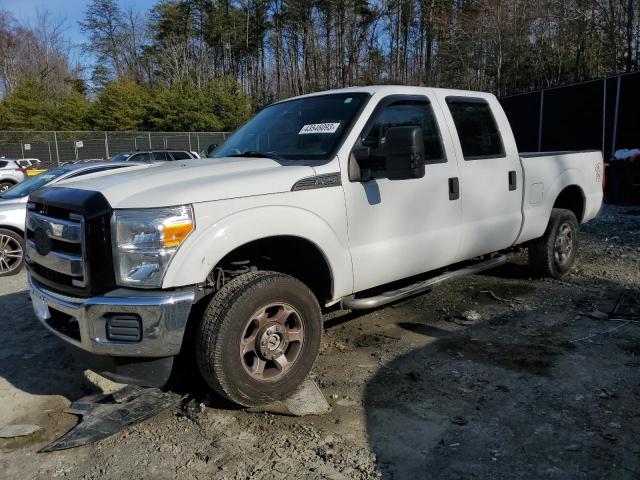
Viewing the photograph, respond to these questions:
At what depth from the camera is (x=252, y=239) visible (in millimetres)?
3096

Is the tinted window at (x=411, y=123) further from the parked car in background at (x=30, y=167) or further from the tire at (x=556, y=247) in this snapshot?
the parked car in background at (x=30, y=167)

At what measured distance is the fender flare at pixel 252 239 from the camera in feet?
9.33

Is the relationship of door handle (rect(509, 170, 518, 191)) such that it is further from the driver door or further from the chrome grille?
the chrome grille

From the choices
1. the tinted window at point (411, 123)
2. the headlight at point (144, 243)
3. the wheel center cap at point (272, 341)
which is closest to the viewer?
the headlight at point (144, 243)

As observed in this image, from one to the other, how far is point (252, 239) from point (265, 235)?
9 cm

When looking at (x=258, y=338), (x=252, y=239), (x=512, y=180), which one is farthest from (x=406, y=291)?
(x=512, y=180)

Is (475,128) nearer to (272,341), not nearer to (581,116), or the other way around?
(272,341)

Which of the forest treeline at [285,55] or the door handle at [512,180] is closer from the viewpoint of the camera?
the door handle at [512,180]

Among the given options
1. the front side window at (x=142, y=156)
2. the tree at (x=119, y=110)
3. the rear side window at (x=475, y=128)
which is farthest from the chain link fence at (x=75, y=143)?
the rear side window at (x=475, y=128)

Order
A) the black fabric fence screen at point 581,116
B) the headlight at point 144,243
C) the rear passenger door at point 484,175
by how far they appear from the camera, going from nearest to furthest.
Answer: the headlight at point 144,243 → the rear passenger door at point 484,175 → the black fabric fence screen at point 581,116

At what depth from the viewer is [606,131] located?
1520 cm

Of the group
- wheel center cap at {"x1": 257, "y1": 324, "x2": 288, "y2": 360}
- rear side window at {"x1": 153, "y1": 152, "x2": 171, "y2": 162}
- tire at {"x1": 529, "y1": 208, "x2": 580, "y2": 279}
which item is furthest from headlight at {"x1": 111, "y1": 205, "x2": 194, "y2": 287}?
rear side window at {"x1": 153, "y1": 152, "x2": 171, "y2": 162}

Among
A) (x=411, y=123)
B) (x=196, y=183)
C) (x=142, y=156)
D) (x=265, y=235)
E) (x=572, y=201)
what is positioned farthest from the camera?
(x=142, y=156)

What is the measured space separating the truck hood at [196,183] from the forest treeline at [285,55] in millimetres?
25664
